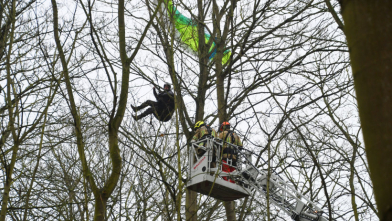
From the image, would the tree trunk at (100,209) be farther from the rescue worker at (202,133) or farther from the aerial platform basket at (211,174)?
the rescue worker at (202,133)

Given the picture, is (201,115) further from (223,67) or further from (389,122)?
(389,122)

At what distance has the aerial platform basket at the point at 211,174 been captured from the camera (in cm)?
646

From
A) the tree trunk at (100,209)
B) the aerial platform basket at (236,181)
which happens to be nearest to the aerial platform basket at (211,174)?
the aerial platform basket at (236,181)

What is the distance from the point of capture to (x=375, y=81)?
0.74 metres

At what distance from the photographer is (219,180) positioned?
651cm

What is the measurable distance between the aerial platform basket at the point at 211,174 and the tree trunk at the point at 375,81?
554 centimetres

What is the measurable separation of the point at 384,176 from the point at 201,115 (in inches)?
305

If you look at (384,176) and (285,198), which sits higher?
(285,198)

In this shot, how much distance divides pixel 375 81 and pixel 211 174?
586 centimetres

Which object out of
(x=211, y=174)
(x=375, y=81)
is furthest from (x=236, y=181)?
(x=375, y=81)

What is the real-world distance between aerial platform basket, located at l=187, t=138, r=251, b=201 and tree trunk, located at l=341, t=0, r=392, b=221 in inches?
218

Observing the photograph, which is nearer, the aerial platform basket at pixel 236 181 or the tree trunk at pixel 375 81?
the tree trunk at pixel 375 81

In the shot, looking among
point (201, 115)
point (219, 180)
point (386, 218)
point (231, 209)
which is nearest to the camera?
point (386, 218)

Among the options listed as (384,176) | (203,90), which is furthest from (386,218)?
(203,90)
